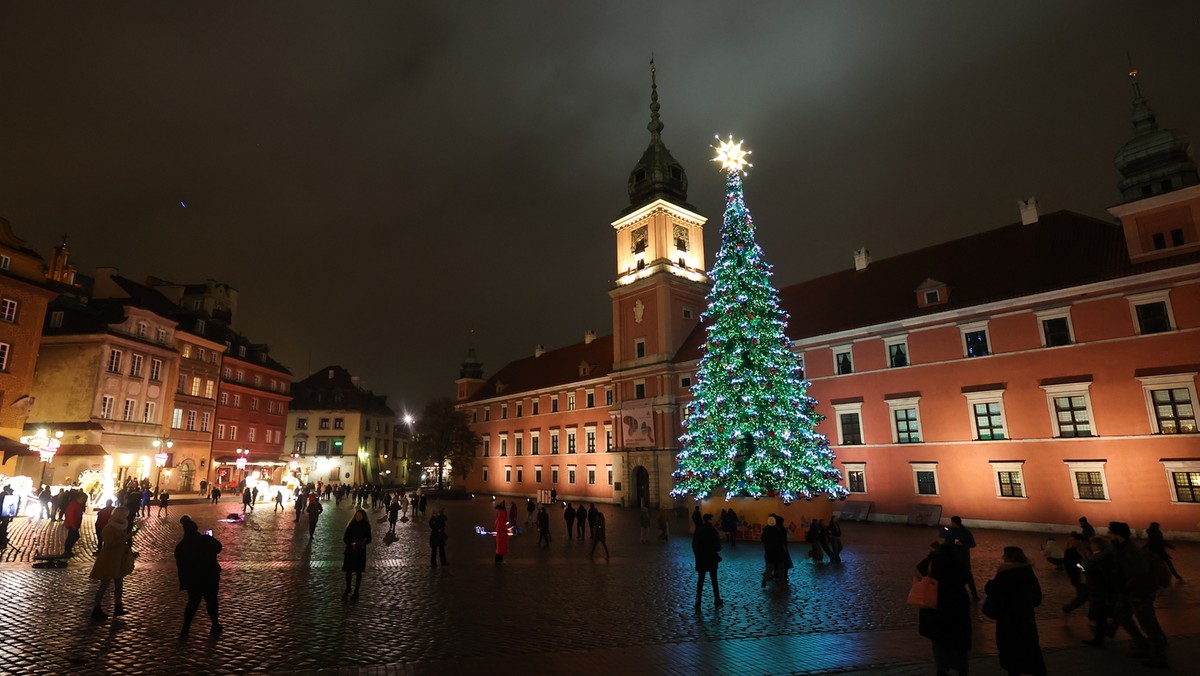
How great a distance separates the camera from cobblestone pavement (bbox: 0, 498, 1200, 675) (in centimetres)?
782

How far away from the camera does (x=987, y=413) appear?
90.6 feet

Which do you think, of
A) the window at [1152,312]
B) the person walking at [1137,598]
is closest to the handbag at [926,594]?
the person walking at [1137,598]

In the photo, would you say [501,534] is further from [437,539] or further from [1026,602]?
[1026,602]

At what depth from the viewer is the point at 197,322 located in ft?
153

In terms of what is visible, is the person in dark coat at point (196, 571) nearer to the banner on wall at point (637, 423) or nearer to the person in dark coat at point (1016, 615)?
the person in dark coat at point (1016, 615)

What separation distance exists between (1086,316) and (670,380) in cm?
2462

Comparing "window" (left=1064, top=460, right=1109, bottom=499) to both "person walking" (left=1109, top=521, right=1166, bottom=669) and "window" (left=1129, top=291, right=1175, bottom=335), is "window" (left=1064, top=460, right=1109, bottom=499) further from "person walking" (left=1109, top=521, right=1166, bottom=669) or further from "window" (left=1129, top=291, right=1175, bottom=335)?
"person walking" (left=1109, top=521, right=1166, bottom=669)

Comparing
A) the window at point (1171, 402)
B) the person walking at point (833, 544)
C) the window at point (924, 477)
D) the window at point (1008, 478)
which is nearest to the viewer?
the person walking at point (833, 544)

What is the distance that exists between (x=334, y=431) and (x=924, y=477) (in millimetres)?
65604

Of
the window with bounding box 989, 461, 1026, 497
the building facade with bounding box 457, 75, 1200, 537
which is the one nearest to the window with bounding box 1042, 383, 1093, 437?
the building facade with bounding box 457, 75, 1200, 537

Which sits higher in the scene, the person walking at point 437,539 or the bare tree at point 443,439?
the bare tree at point 443,439

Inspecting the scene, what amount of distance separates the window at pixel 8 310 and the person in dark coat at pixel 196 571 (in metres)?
31.1

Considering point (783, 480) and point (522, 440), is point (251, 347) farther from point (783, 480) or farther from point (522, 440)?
point (783, 480)

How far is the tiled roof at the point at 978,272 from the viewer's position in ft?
85.5
